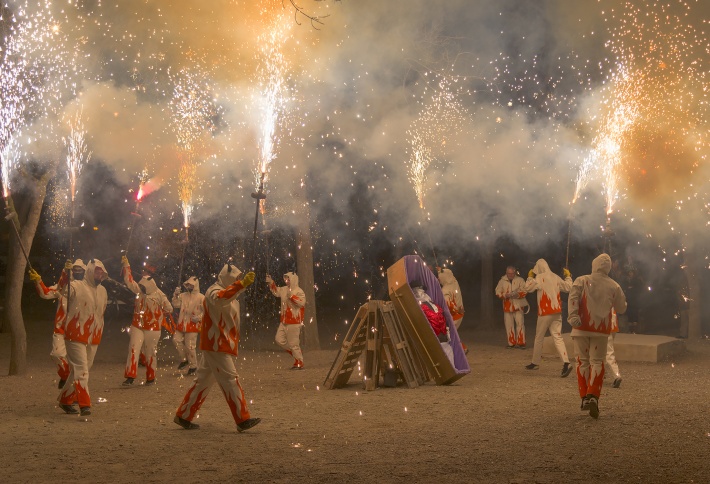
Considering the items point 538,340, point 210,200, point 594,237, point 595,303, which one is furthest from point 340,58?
point 594,237

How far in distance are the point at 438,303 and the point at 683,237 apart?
9079mm

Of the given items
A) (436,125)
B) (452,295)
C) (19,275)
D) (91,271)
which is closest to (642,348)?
(452,295)

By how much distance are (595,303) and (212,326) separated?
4.38 meters

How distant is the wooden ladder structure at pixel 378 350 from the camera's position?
10.1m

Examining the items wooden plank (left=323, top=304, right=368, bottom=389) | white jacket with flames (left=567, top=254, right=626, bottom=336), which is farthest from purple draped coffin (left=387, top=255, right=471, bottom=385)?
white jacket with flames (left=567, top=254, right=626, bottom=336)

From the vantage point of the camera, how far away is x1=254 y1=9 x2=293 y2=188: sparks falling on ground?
1270cm

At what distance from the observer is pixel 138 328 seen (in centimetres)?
1128

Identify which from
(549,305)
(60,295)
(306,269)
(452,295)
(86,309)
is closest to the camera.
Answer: (86,309)

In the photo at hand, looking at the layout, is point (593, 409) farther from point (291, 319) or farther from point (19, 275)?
point (19, 275)

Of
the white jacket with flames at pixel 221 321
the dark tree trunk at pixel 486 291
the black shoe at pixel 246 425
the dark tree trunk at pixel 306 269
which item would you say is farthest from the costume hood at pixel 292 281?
the dark tree trunk at pixel 486 291

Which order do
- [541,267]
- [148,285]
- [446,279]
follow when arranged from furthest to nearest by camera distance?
1. [446,279]
2. [541,267]
3. [148,285]

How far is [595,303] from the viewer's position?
8.55 metres

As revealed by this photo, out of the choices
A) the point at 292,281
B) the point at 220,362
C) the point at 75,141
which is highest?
the point at 75,141

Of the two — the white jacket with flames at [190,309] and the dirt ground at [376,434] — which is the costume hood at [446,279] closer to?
the dirt ground at [376,434]
